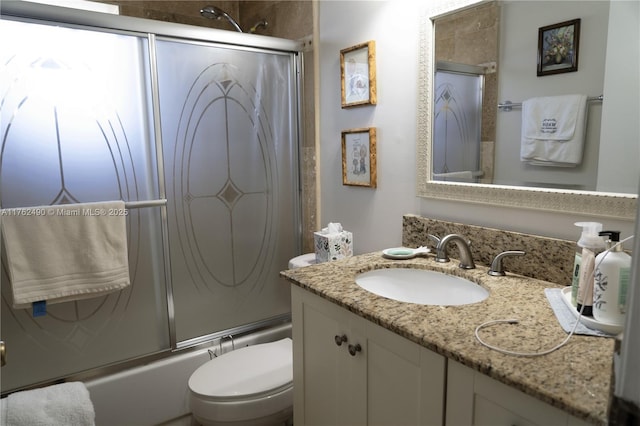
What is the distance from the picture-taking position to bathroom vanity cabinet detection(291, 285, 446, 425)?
0.97 m

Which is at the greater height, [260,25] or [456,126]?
[260,25]

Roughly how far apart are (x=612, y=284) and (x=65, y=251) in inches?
69.7

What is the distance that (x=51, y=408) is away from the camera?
3.28 feet

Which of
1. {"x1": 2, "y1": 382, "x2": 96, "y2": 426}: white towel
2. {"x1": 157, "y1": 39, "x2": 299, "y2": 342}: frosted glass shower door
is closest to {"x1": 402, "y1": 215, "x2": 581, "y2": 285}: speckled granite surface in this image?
{"x1": 157, "y1": 39, "x2": 299, "y2": 342}: frosted glass shower door

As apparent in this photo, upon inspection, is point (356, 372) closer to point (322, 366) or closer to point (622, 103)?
point (322, 366)

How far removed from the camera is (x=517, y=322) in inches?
38.7

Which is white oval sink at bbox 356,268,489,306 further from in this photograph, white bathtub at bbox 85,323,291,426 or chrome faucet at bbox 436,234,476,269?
white bathtub at bbox 85,323,291,426

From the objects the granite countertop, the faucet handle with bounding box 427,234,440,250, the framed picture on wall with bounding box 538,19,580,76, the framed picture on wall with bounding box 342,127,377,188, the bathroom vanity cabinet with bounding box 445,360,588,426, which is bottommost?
the bathroom vanity cabinet with bounding box 445,360,588,426

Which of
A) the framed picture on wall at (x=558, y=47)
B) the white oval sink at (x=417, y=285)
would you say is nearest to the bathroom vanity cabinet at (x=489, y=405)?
the white oval sink at (x=417, y=285)

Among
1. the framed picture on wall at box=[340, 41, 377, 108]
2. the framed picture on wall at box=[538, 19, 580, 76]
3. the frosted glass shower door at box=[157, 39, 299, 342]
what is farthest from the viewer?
the frosted glass shower door at box=[157, 39, 299, 342]

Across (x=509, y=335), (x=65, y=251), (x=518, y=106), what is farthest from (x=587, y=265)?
(x=65, y=251)

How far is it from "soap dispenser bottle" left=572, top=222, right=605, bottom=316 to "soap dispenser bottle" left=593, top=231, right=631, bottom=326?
30 mm

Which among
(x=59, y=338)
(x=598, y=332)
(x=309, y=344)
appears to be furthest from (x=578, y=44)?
(x=59, y=338)

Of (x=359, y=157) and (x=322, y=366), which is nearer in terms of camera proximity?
(x=322, y=366)
